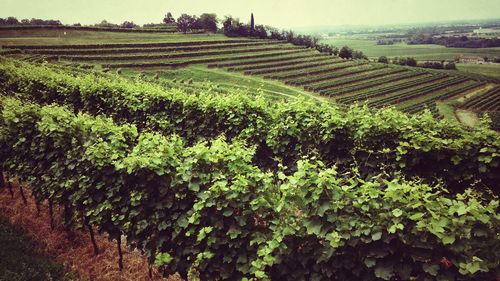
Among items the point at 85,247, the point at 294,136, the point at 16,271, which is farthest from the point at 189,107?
the point at 16,271

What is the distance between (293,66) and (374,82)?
71.1 ft

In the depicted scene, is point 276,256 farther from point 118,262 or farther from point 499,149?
point 499,149

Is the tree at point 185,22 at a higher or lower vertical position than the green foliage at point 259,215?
higher

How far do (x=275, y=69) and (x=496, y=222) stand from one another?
269ft

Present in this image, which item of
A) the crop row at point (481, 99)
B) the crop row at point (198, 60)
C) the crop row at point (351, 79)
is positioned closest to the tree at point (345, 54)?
the crop row at point (351, 79)

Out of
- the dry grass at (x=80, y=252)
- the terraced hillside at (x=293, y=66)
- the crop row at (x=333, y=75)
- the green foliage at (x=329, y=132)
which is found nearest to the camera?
the dry grass at (x=80, y=252)

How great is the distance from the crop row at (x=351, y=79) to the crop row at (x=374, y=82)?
5.01 ft

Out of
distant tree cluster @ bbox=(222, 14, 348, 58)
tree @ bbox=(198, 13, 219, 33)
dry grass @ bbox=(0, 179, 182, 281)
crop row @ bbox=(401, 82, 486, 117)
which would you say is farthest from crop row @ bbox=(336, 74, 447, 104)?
tree @ bbox=(198, 13, 219, 33)

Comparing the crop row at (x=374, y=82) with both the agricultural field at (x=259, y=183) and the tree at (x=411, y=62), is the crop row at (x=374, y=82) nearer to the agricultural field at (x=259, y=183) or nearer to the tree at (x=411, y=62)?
the tree at (x=411, y=62)

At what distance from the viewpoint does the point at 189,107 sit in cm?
1385

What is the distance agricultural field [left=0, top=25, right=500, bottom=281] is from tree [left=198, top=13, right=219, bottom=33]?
118569 mm

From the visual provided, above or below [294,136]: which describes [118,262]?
below

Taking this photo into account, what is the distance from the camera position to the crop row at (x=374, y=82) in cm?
7400

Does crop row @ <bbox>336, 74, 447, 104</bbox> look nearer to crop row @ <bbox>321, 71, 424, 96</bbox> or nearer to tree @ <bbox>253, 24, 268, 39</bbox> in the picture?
crop row @ <bbox>321, 71, 424, 96</bbox>
